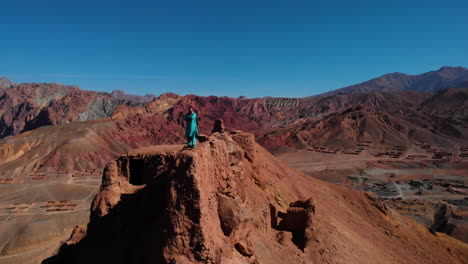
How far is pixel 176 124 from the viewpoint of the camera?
340 ft

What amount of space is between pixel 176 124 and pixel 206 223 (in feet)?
325

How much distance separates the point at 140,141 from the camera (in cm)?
9019

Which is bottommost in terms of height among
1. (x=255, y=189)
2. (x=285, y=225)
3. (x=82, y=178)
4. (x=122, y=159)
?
(x=82, y=178)

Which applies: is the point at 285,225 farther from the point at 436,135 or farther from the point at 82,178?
the point at 436,135

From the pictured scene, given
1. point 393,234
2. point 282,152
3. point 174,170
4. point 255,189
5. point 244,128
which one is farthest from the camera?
point 244,128

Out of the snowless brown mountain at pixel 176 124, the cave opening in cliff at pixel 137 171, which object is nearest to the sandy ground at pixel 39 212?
the snowless brown mountain at pixel 176 124

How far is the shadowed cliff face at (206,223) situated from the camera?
23.9 ft

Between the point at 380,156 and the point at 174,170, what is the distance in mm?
77163

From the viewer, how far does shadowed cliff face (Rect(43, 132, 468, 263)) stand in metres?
7.27

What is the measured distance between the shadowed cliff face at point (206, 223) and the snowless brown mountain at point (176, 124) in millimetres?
61467

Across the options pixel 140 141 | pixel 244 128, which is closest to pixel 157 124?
pixel 140 141

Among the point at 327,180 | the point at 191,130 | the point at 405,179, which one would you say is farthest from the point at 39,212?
the point at 405,179

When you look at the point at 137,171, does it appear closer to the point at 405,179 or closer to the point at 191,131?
the point at 191,131

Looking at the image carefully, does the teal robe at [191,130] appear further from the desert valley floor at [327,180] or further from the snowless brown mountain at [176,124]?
the snowless brown mountain at [176,124]
